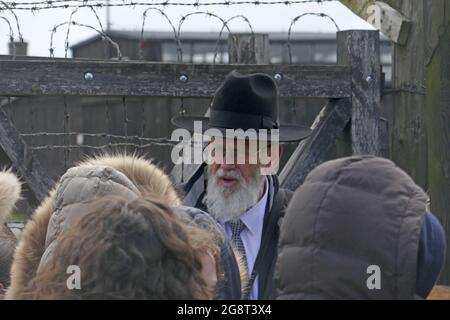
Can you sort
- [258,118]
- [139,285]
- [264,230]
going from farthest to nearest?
[258,118] → [264,230] → [139,285]

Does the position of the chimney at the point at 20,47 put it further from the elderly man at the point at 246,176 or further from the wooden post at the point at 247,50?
the elderly man at the point at 246,176

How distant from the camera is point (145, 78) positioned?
4.24m

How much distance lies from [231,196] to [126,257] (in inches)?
62.6

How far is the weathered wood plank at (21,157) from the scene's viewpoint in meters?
4.19

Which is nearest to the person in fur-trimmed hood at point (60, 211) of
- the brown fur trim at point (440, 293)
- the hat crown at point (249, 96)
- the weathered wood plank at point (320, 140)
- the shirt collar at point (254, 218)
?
the shirt collar at point (254, 218)

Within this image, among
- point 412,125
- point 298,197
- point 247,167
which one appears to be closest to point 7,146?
point 247,167

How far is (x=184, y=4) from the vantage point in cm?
485

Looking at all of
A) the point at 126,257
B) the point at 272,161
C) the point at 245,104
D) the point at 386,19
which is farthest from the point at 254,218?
the point at 126,257

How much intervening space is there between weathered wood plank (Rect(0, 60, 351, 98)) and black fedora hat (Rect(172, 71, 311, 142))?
20.3 inches

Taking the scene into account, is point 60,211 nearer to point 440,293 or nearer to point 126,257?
point 126,257

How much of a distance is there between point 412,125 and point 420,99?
121 mm

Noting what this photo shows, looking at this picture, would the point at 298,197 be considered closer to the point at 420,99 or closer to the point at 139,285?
the point at 139,285

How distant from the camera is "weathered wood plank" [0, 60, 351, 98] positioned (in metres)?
4.12

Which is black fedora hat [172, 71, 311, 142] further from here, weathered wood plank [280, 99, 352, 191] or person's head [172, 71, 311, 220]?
weathered wood plank [280, 99, 352, 191]
